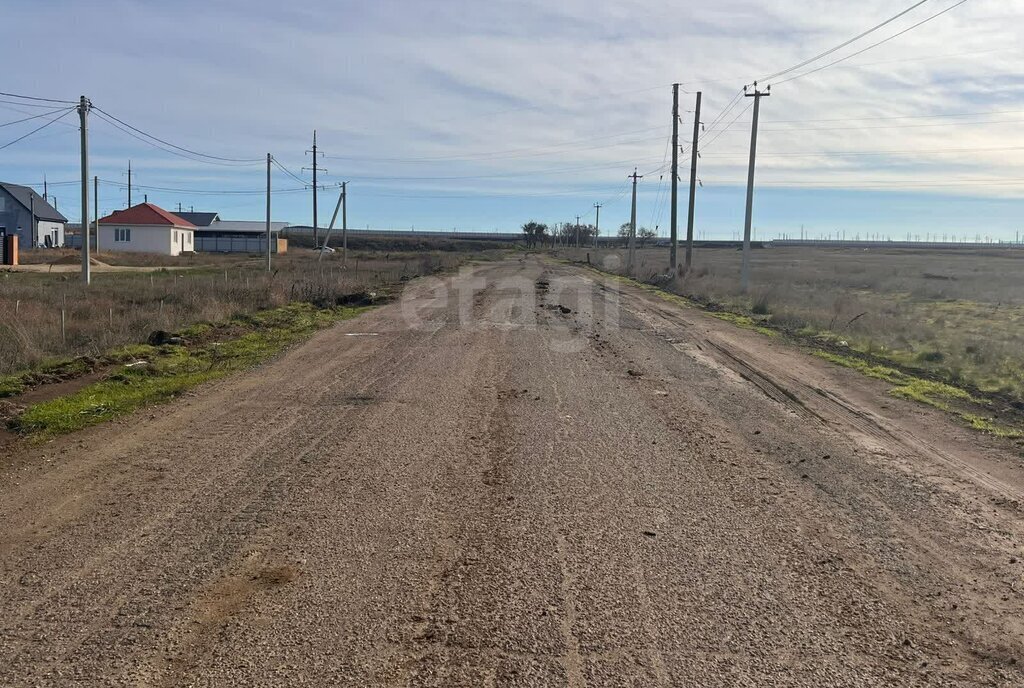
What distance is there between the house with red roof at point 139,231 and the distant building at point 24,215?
4272 mm

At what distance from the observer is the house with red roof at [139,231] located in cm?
6750

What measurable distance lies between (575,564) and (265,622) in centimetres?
174

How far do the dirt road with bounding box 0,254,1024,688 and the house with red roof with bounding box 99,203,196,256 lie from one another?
64204 millimetres

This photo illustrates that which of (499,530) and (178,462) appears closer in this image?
(499,530)

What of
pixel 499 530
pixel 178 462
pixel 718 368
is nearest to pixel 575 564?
pixel 499 530

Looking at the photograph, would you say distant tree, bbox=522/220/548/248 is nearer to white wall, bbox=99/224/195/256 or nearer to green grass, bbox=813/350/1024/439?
white wall, bbox=99/224/195/256

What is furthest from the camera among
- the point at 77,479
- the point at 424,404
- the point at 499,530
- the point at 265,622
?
the point at 424,404

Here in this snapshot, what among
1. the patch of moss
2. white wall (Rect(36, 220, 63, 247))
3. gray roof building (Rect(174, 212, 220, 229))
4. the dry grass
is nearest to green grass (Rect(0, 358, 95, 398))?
the dry grass

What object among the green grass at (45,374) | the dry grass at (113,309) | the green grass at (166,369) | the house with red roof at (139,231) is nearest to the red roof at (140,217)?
the house with red roof at (139,231)

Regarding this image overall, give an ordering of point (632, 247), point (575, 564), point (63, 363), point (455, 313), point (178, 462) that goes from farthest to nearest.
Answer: point (632, 247)
point (455, 313)
point (63, 363)
point (178, 462)
point (575, 564)

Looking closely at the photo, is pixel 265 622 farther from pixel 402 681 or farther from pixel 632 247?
pixel 632 247

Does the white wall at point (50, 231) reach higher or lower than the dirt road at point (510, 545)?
higher

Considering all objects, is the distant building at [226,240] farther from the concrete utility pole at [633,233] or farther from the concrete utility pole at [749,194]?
the concrete utility pole at [749,194]

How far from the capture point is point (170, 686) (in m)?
3.39
